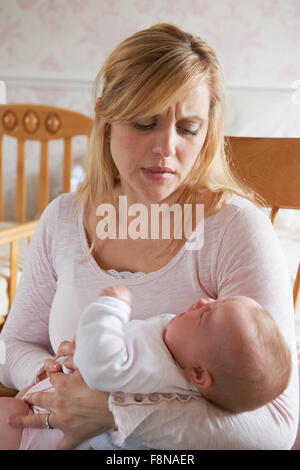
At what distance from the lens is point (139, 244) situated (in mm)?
739

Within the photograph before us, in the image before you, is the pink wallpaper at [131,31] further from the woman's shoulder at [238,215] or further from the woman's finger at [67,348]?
the woman's finger at [67,348]

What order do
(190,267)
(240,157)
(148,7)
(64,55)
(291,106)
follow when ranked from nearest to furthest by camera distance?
(190,267) < (240,157) < (291,106) < (148,7) < (64,55)

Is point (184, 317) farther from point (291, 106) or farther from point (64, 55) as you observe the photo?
point (64, 55)

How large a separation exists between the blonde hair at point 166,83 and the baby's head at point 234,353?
0.65 feet

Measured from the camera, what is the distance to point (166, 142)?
0.62 m

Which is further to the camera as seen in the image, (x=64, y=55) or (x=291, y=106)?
(x=64, y=55)

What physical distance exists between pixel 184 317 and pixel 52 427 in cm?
21

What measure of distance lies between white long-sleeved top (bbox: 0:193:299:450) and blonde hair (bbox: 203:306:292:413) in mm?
59

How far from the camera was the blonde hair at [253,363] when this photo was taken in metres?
0.50

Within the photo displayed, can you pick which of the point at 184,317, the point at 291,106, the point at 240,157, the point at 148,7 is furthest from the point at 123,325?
the point at 148,7

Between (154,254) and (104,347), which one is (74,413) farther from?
(154,254)

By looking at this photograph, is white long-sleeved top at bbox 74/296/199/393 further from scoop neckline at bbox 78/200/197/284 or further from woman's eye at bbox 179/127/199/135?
woman's eye at bbox 179/127/199/135

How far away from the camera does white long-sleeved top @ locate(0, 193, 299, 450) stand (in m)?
0.56

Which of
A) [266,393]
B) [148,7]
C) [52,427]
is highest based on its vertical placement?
[148,7]
